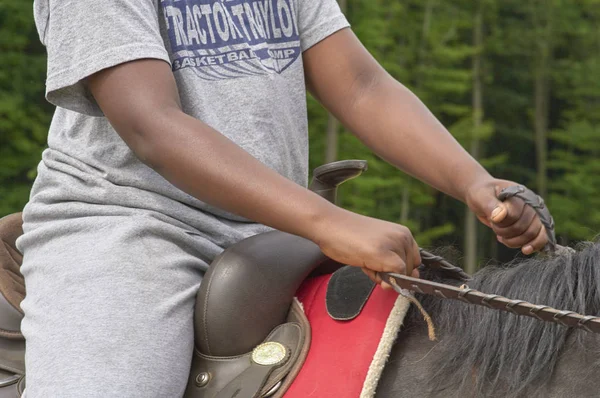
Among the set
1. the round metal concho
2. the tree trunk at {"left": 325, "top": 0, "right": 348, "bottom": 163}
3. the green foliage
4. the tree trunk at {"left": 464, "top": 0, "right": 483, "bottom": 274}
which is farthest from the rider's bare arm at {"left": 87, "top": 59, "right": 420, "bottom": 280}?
the tree trunk at {"left": 464, "top": 0, "right": 483, "bottom": 274}

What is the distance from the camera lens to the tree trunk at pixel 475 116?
2291 centimetres

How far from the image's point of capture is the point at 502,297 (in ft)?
5.23

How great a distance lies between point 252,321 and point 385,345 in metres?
0.29

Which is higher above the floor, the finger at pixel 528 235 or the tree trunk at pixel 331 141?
the finger at pixel 528 235

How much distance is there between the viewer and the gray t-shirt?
1921 mm

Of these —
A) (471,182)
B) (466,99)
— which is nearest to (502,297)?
(471,182)

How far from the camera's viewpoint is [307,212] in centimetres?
173

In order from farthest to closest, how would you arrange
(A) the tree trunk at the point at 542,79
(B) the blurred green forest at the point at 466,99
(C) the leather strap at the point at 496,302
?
(A) the tree trunk at the point at 542,79 < (B) the blurred green forest at the point at 466,99 < (C) the leather strap at the point at 496,302

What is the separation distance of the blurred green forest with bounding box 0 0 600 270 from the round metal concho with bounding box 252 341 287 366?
35.2ft

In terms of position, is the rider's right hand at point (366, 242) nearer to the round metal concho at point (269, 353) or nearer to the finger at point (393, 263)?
the finger at point (393, 263)

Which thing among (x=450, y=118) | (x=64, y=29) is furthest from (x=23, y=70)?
(x=450, y=118)

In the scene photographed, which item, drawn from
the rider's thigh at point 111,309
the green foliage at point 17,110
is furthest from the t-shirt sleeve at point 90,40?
the green foliage at point 17,110

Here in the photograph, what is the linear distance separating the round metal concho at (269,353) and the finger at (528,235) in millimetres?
553

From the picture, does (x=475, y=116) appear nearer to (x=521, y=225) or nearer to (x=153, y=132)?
(x=521, y=225)
